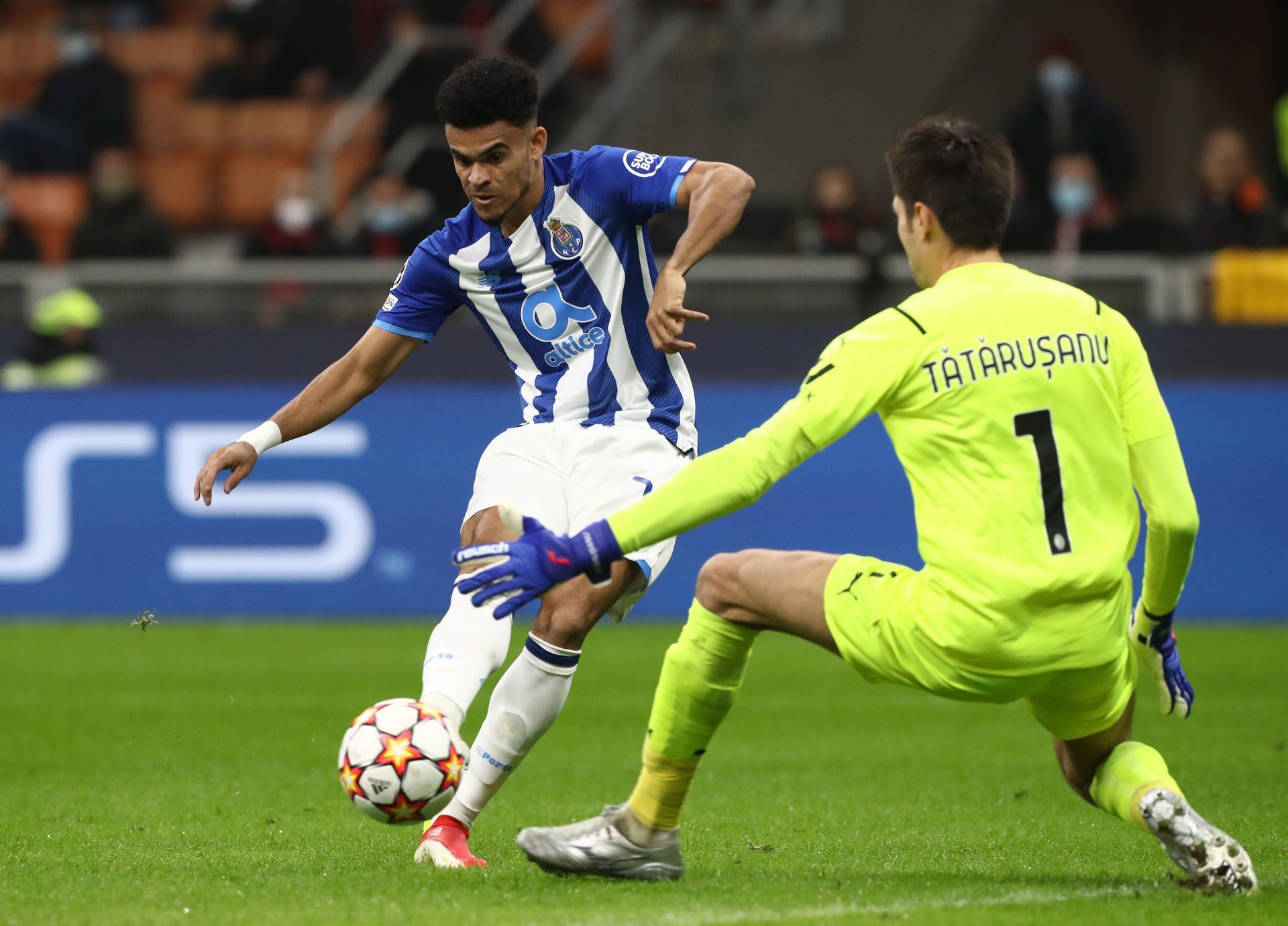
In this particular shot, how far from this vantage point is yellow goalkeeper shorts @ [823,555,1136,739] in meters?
4.37

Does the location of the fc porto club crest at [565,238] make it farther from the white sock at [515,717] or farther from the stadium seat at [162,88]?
the stadium seat at [162,88]

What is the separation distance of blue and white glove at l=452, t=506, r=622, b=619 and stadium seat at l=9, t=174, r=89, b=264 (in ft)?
42.3

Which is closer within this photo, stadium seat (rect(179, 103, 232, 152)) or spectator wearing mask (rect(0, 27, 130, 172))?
spectator wearing mask (rect(0, 27, 130, 172))

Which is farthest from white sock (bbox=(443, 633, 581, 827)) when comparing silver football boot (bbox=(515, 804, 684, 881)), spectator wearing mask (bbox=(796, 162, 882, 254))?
spectator wearing mask (bbox=(796, 162, 882, 254))

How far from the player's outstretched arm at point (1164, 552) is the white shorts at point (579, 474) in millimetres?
1393

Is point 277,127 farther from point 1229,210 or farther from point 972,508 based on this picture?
point 972,508

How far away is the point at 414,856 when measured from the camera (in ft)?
17.4

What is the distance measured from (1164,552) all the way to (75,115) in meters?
13.9

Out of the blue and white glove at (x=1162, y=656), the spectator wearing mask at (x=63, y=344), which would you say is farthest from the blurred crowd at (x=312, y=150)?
the blue and white glove at (x=1162, y=656)

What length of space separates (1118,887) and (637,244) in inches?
92.2

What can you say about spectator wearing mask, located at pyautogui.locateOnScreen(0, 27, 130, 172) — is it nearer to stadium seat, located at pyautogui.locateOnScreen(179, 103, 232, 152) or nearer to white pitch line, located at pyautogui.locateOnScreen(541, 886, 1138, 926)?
stadium seat, located at pyautogui.locateOnScreen(179, 103, 232, 152)

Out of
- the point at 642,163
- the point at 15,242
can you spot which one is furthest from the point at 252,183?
the point at 642,163

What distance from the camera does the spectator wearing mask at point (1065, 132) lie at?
46.9 feet

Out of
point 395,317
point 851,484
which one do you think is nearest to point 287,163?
point 851,484
